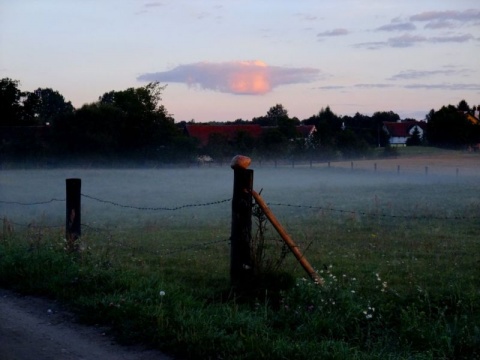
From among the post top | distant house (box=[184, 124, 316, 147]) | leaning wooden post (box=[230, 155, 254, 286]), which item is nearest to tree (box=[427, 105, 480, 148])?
distant house (box=[184, 124, 316, 147])

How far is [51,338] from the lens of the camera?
6.79 m

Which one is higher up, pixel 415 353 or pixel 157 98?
pixel 157 98

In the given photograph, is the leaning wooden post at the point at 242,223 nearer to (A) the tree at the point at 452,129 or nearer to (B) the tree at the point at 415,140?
(A) the tree at the point at 452,129

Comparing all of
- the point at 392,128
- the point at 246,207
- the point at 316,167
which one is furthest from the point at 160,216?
the point at 392,128

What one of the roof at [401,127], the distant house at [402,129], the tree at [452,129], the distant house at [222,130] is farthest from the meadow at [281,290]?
the roof at [401,127]

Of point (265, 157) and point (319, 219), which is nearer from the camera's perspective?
point (319, 219)

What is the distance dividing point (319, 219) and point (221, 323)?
13.7 meters

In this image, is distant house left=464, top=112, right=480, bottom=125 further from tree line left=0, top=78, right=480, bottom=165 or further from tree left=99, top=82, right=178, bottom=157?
tree left=99, top=82, right=178, bottom=157

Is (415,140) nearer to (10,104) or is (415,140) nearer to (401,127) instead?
(401,127)

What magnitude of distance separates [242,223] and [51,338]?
2.58 m

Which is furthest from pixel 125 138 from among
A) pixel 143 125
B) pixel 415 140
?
pixel 415 140

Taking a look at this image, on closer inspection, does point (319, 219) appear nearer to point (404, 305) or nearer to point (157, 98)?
point (404, 305)

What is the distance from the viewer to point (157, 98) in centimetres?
7500

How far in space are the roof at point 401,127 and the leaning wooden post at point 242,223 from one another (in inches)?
4455
